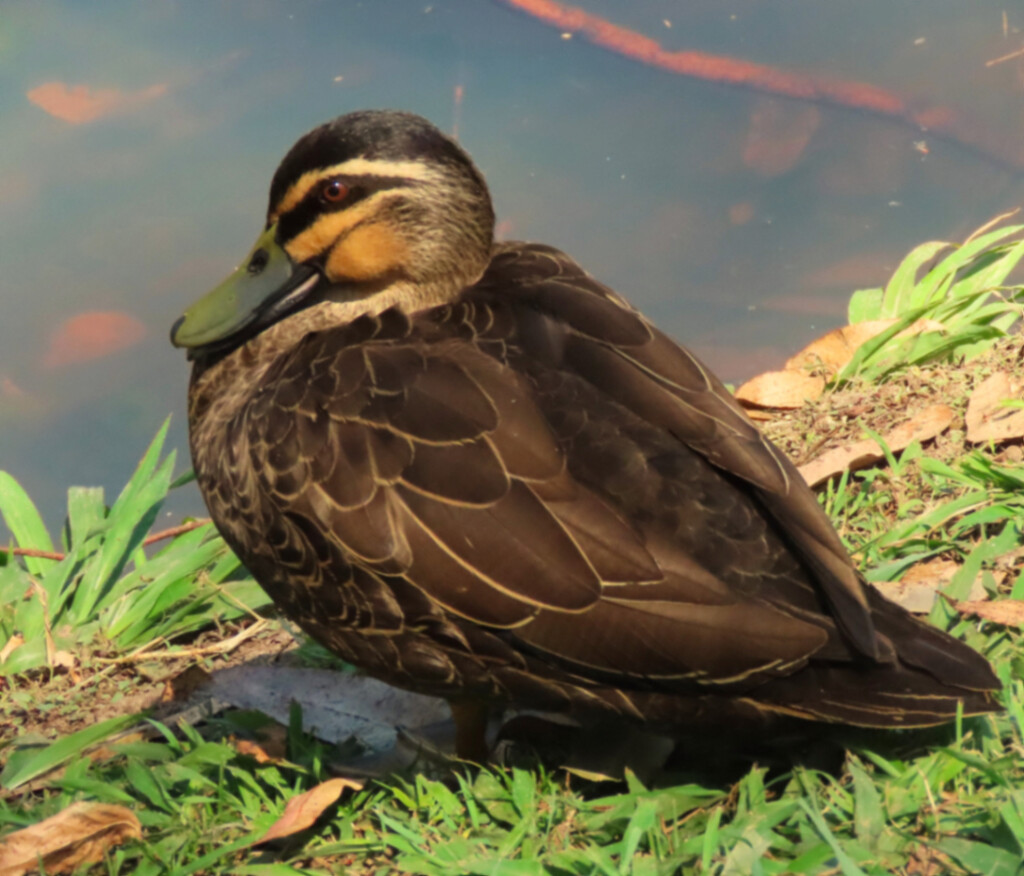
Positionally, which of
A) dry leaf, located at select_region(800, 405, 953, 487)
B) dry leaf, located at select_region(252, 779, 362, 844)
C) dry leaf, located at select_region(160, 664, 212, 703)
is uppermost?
dry leaf, located at select_region(800, 405, 953, 487)

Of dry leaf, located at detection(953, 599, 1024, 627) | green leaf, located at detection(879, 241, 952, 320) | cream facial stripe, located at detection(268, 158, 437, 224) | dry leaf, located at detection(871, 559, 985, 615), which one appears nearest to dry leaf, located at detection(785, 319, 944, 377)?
green leaf, located at detection(879, 241, 952, 320)

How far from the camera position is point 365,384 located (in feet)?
6.81

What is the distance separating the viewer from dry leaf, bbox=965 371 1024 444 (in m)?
2.92

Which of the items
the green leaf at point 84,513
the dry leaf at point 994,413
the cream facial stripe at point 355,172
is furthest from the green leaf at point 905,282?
the green leaf at point 84,513

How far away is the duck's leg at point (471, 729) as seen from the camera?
2229 millimetres

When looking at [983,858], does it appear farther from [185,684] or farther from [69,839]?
[185,684]

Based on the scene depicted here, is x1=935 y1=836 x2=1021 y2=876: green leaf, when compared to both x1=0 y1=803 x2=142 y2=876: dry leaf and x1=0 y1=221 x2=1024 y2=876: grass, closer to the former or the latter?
x1=0 y1=221 x2=1024 y2=876: grass

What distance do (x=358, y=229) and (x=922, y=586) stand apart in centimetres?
132

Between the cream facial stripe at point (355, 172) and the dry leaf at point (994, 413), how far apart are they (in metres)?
1.49

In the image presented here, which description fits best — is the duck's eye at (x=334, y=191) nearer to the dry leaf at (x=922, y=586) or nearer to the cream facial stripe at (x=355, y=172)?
the cream facial stripe at (x=355, y=172)

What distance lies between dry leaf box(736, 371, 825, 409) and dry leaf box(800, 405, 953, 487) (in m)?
0.51

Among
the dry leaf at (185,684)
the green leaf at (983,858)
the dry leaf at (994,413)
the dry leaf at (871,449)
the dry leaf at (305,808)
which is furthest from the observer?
the dry leaf at (871,449)

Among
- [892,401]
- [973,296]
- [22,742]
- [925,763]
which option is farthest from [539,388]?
[973,296]

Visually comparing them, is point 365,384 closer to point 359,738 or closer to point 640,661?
point 640,661
